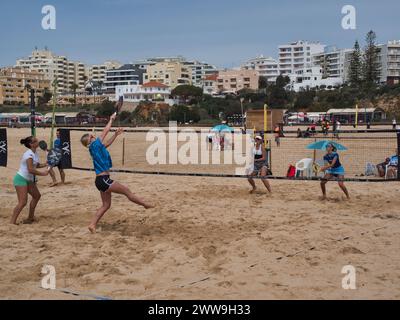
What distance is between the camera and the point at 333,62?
129625 mm

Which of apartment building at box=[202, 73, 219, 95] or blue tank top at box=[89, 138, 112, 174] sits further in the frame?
apartment building at box=[202, 73, 219, 95]

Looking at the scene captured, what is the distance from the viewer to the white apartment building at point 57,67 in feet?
515

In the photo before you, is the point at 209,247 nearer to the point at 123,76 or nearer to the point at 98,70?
the point at 123,76

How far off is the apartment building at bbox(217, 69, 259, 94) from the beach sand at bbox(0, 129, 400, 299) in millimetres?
114377

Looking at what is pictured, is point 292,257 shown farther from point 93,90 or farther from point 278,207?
point 93,90

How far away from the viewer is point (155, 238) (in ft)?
21.4

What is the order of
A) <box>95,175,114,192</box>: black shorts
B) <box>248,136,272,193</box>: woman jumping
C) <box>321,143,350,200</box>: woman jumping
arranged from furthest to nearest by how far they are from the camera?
1. <box>248,136,272,193</box>: woman jumping
2. <box>321,143,350,200</box>: woman jumping
3. <box>95,175,114,192</box>: black shorts

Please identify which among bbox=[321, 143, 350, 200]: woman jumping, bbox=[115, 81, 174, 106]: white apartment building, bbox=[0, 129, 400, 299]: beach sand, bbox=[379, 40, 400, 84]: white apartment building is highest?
bbox=[379, 40, 400, 84]: white apartment building

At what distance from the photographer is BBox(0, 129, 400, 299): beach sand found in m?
4.66

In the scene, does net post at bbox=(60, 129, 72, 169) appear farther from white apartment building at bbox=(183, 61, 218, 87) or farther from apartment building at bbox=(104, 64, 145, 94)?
white apartment building at bbox=(183, 61, 218, 87)

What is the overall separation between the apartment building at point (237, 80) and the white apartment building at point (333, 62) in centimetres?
1944

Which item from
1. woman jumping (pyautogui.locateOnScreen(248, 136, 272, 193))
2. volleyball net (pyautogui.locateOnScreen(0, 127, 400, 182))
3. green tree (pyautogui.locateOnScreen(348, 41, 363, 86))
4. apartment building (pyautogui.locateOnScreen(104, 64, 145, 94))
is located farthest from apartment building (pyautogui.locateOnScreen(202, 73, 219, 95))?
woman jumping (pyautogui.locateOnScreen(248, 136, 272, 193))
